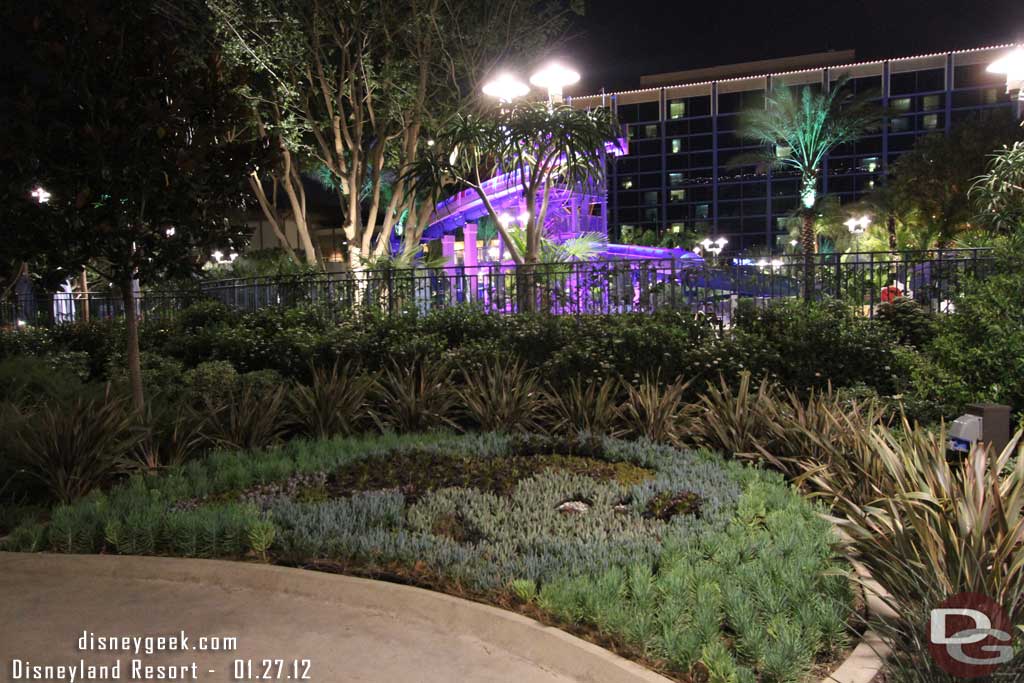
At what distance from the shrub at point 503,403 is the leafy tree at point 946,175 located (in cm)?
3187

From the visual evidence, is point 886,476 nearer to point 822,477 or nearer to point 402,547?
point 822,477

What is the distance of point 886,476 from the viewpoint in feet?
15.0

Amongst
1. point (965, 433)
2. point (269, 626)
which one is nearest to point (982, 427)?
point (965, 433)

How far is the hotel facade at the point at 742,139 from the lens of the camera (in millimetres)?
89438

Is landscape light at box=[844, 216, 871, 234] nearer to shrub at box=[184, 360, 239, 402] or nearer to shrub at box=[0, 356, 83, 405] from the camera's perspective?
shrub at box=[184, 360, 239, 402]

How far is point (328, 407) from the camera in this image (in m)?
8.07

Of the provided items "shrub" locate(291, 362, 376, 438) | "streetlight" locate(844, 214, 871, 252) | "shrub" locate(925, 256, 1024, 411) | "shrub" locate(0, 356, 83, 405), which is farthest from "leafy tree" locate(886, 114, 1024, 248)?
"shrub" locate(0, 356, 83, 405)

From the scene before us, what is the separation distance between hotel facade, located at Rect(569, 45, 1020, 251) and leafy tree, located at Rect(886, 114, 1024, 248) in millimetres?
51349

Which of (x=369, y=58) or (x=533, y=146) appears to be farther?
(x=369, y=58)

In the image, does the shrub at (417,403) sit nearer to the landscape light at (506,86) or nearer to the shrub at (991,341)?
the shrub at (991,341)

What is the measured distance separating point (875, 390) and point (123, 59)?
27.9 feet

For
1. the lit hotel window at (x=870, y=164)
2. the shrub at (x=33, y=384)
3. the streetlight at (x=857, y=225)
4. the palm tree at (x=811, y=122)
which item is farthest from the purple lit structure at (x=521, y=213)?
the lit hotel window at (x=870, y=164)

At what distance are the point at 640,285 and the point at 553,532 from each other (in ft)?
21.2

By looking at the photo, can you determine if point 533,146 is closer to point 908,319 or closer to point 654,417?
point 908,319
